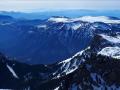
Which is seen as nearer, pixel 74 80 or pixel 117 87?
pixel 117 87

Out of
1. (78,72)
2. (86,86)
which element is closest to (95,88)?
(86,86)

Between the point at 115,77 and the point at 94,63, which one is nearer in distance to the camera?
the point at 115,77

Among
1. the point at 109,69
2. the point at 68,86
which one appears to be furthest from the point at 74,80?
the point at 109,69

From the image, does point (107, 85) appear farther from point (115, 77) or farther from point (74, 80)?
point (74, 80)

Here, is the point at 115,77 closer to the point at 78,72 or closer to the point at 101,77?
the point at 101,77

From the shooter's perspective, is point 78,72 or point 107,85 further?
point 78,72

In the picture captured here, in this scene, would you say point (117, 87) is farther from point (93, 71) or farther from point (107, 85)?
point (93, 71)

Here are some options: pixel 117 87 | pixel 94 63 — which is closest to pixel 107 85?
pixel 117 87
